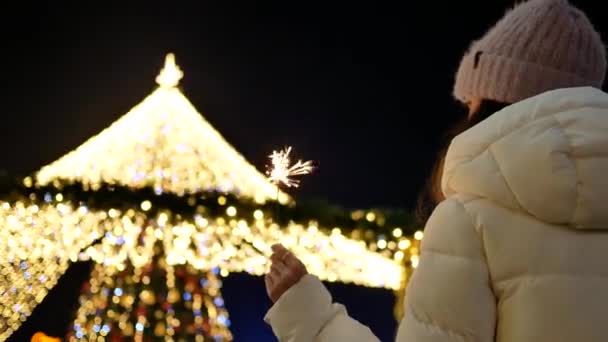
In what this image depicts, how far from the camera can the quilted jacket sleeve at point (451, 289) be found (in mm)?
769

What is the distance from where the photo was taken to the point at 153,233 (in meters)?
2.90

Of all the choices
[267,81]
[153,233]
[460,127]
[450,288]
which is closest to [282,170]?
[460,127]

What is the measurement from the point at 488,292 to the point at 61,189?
7.23 ft

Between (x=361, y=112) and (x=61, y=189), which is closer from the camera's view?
(x=61, y=189)

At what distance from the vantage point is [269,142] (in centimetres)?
546

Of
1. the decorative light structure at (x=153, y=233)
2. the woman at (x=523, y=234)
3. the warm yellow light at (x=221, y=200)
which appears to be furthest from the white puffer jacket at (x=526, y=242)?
the warm yellow light at (x=221, y=200)

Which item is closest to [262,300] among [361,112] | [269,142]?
[269,142]

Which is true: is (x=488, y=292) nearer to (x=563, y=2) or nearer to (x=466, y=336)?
(x=466, y=336)

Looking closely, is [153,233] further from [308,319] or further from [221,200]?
[308,319]

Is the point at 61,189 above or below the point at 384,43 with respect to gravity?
below

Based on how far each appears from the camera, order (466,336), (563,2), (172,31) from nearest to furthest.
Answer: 1. (466,336)
2. (563,2)
3. (172,31)

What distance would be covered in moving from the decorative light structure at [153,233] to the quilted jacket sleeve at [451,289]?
1904mm

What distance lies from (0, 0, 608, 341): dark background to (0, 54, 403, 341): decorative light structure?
1.82 meters

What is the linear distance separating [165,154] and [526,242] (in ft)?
8.51
